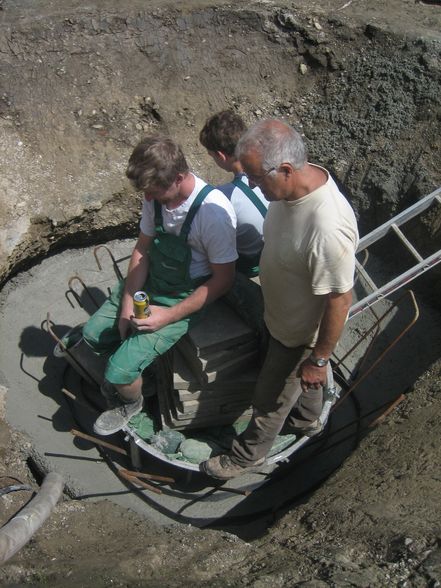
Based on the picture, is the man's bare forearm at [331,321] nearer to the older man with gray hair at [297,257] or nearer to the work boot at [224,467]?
the older man with gray hair at [297,257]

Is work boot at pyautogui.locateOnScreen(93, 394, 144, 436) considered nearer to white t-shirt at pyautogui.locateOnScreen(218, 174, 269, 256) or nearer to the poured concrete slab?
the poured concrete slab

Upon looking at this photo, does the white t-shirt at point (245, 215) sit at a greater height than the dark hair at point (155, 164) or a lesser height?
lesser

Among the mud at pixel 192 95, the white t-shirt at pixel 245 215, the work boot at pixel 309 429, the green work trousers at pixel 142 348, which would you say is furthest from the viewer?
the mud at pixel 192 95

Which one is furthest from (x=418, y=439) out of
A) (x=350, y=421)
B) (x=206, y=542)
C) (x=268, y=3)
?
(x=268, y=3)

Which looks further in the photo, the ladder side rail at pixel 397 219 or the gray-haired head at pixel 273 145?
the ladder side rail at pixel 397 219

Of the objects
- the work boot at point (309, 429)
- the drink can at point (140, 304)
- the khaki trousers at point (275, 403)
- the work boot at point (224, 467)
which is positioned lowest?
the work boot at point (224, 467)

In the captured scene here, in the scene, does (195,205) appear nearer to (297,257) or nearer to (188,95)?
(297,257)

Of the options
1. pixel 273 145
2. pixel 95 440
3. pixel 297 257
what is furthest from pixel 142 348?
pixel 273 145

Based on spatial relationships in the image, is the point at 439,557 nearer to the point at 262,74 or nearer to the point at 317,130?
the point at 317,130

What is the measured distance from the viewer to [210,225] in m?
4.42

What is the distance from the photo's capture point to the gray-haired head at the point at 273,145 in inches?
144

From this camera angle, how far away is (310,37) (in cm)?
Answer: 741

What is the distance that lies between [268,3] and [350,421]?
4.60 metres

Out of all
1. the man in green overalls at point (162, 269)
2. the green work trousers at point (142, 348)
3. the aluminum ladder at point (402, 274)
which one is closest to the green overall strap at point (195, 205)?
the man in green overalls at point (162, 269)
